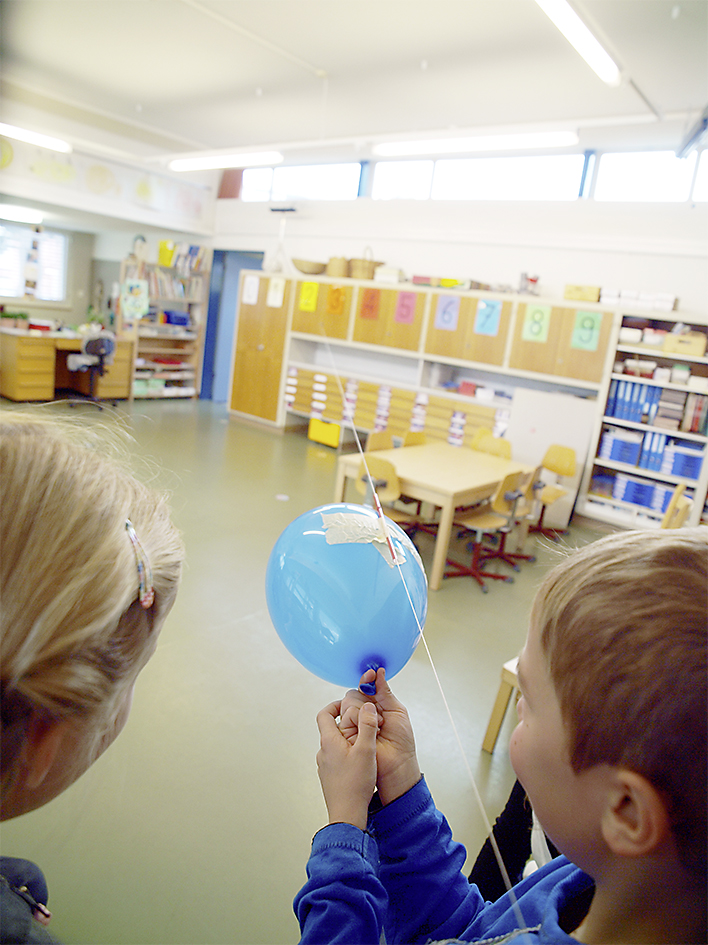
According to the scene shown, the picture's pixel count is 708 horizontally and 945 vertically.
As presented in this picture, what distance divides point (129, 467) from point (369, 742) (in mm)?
473

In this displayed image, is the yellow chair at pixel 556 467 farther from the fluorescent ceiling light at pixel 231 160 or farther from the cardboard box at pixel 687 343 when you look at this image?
→ the fluorescent ceiling light at pixel 231 160

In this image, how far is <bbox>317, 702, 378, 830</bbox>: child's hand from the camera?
733 mm

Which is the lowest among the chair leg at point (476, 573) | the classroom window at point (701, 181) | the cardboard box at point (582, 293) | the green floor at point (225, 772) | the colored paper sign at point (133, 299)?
the green floor at point (225, 772)

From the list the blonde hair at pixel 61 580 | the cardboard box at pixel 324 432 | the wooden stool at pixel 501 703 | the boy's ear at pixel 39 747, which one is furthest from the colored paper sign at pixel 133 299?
the boy's ear at pixel 39 747

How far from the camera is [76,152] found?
7.86m

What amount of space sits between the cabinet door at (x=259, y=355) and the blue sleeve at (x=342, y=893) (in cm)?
→ 776

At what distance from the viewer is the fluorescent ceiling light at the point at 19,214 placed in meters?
8.52

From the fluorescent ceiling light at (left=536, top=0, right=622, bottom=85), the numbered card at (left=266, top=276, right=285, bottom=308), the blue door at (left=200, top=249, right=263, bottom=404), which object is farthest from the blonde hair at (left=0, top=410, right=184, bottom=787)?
the blue door at (left=200, top=249, right=263, bottom=404)

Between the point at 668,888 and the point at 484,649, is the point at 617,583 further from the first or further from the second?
the point at 484,649

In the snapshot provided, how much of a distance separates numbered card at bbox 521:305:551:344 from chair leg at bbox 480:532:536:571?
2377 mm

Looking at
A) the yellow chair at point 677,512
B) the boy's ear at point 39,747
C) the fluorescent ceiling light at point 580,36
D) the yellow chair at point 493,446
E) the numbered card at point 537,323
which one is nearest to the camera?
the boy's ear at point 39,747

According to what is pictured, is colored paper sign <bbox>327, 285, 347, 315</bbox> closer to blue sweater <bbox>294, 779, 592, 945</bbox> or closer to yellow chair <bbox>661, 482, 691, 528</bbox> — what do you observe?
yellow chair <bbox>661, 482, 691, 528</bbox>

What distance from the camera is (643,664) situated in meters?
0.46

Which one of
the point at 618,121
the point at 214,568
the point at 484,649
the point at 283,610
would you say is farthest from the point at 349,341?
the point at 283,610
